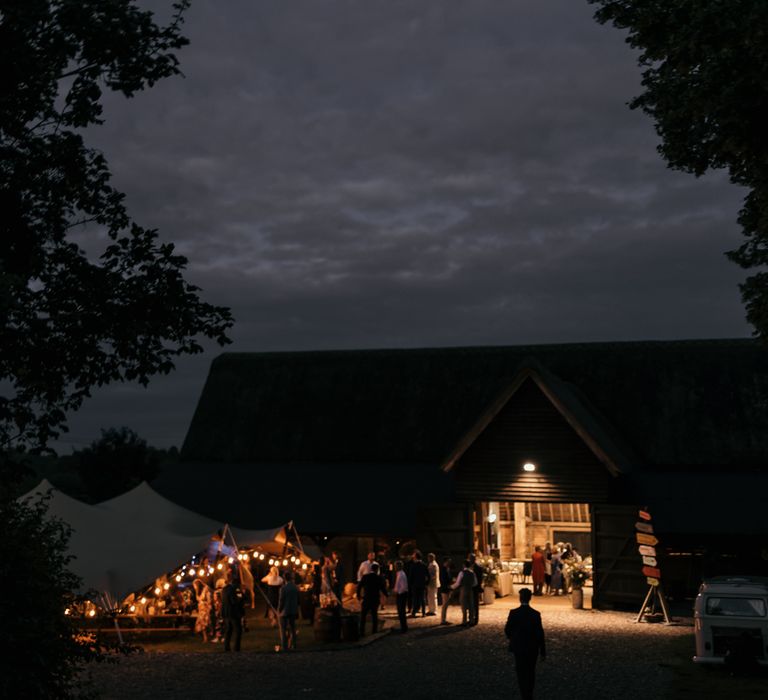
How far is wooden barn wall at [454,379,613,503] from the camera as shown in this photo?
1139 inches

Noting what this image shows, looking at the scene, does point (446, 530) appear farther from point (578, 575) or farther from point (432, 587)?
point (578, 575)

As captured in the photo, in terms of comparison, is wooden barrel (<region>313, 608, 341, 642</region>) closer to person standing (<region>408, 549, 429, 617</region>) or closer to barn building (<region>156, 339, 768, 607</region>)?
person standing (<region>408, 549, 429, 617</region>)

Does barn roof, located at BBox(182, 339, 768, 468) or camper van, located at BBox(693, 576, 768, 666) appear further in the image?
barn roof, located at BBox(182, 339, 768, 468)

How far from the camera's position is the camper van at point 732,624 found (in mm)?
17703

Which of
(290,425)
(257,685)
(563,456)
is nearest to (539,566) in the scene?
(563,456)

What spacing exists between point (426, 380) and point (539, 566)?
28.7ft

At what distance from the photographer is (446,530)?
2988 centimetres

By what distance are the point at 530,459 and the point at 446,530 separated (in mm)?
3044

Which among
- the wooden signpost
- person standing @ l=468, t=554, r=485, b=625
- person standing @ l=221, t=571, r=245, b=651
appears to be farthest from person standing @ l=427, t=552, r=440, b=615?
person standing @ l=221, t=571, r=245, b=651

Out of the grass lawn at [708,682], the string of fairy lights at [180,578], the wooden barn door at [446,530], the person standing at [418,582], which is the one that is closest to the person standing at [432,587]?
the person standing at [418,582]

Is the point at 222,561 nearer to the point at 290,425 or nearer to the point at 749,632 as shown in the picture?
the point at 290,425

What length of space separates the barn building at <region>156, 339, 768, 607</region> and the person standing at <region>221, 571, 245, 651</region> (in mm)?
9151

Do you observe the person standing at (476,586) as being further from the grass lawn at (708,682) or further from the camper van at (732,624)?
the camper van at (732,624)

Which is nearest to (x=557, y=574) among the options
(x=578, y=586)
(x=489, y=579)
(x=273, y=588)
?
(x=489, y=579)
